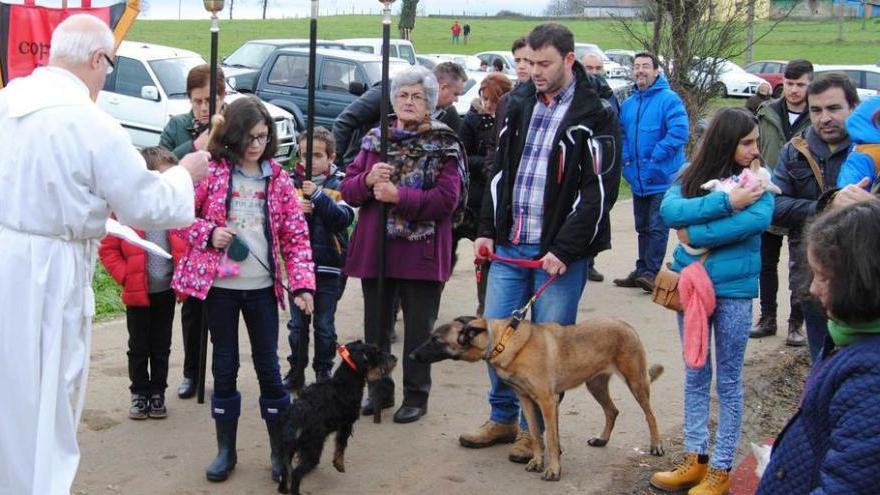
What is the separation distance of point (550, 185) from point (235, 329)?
1770mm

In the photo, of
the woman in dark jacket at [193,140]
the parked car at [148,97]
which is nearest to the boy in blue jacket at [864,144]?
the woman in dark jacket at [193,140]

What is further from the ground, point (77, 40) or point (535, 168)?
point (77, 40)

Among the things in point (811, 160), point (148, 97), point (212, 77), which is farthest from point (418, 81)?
point (148, 97)

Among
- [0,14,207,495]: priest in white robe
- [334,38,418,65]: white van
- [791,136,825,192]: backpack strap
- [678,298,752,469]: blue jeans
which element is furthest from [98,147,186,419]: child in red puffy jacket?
[334,38,418,65]: white van

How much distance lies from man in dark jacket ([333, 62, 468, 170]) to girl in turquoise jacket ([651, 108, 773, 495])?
2073 mm

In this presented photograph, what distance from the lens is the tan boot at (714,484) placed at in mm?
5289

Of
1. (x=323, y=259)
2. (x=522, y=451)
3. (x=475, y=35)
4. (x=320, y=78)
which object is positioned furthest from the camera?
(x=475, y=35)

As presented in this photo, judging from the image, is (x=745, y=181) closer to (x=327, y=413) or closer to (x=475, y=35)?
(x=327, y=413)

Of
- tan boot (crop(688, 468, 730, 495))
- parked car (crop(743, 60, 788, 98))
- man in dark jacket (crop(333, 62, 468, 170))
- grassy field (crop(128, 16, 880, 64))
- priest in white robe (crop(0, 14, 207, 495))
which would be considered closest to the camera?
priest in white robe (crop(0, 14, 207, 495))

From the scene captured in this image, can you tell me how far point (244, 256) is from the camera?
527cm

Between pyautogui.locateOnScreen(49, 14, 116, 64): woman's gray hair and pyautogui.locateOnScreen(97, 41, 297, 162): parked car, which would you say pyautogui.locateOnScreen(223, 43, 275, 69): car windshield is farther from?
pyautogui.locateOnScreen(49, 14, 116, 64): woman's gray hair

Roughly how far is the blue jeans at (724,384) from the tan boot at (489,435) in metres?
1.06

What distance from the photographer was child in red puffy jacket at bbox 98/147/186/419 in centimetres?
618

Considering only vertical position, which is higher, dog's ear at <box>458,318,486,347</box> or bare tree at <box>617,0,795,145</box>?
bare tree at <box>617,0,795,145</box>
